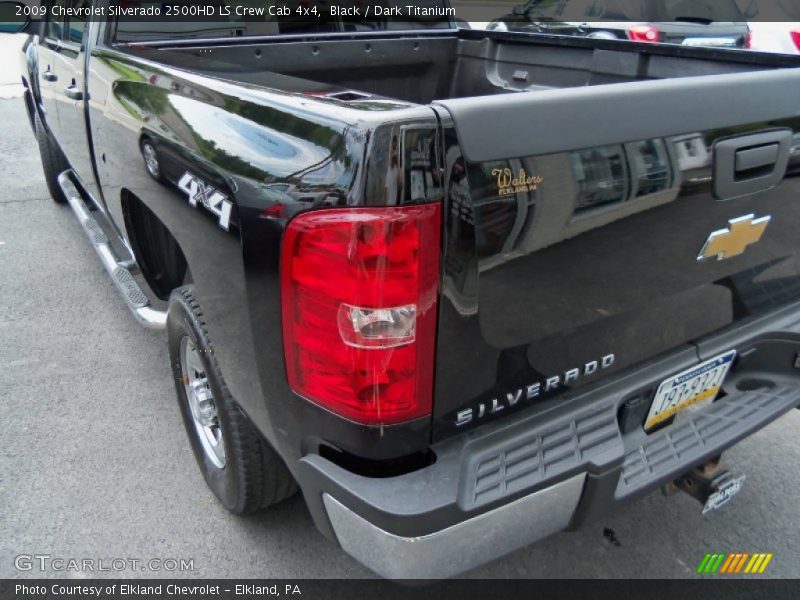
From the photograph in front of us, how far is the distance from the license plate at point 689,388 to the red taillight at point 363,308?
0.76 meters

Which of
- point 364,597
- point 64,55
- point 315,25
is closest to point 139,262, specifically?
point 64,55

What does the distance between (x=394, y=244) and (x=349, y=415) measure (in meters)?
0.42

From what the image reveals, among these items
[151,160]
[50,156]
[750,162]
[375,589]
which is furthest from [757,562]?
[50,156]

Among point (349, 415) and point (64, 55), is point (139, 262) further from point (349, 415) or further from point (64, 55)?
point (349, 415)

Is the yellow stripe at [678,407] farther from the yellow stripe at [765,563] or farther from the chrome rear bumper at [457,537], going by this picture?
the yellow stripe at [765,563]

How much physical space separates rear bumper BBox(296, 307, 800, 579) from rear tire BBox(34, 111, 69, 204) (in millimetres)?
4603

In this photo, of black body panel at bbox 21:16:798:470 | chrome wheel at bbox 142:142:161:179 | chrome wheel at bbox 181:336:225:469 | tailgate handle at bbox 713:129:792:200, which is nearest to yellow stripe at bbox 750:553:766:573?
black body panel at bbox 21:16:798:470

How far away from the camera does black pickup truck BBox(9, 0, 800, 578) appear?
1.35 metres

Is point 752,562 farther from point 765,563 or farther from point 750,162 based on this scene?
point 750,162

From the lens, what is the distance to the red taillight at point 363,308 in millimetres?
1310

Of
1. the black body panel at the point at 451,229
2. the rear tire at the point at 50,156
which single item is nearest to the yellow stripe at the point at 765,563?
the black body panel at the point at 451,229

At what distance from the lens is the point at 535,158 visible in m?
1.39

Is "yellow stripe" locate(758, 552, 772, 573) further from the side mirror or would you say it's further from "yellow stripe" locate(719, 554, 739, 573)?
the side mirror

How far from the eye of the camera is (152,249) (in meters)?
2.93
